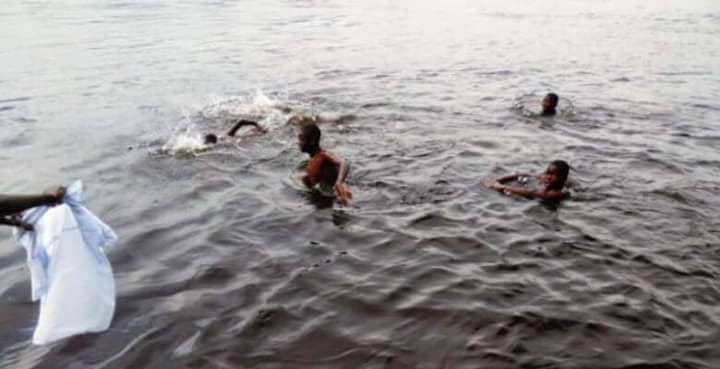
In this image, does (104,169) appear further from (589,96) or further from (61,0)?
(61,0)

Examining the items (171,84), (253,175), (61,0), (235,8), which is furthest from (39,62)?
(61,0)

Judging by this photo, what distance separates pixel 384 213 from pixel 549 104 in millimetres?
5792

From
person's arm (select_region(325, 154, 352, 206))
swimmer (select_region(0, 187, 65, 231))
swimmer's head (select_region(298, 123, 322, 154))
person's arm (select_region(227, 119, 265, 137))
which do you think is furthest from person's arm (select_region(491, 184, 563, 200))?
swimmer (select_region(0, 187, 65, 231))

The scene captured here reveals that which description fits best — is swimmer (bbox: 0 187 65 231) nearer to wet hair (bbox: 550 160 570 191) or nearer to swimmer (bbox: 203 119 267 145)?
wet hair (bbox: 550 160 570 191)

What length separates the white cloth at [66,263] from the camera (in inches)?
156

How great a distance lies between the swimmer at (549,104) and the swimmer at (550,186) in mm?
3950

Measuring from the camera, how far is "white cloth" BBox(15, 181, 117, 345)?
396 centimetres

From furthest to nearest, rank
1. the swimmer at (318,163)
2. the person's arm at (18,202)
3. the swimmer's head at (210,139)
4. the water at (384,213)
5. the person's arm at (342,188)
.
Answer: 1. the swimmer's head at (210,139)
2. the swimmer at (318,163)
3. the person's arm at (342,188)
4. the water at (384,213)
5. the person's arm at (18,202)

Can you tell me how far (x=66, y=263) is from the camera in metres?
4.03

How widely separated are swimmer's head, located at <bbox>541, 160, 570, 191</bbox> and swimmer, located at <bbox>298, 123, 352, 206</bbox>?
8.49ft

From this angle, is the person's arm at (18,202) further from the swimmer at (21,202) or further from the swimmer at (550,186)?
the swimmer at (550,186)

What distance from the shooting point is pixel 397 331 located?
4.79 metres

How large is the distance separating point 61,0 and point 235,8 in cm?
1198

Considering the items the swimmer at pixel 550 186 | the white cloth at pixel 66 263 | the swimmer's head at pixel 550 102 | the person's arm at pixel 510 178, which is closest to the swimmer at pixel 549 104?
the swimmer's head at pixel 550 102
